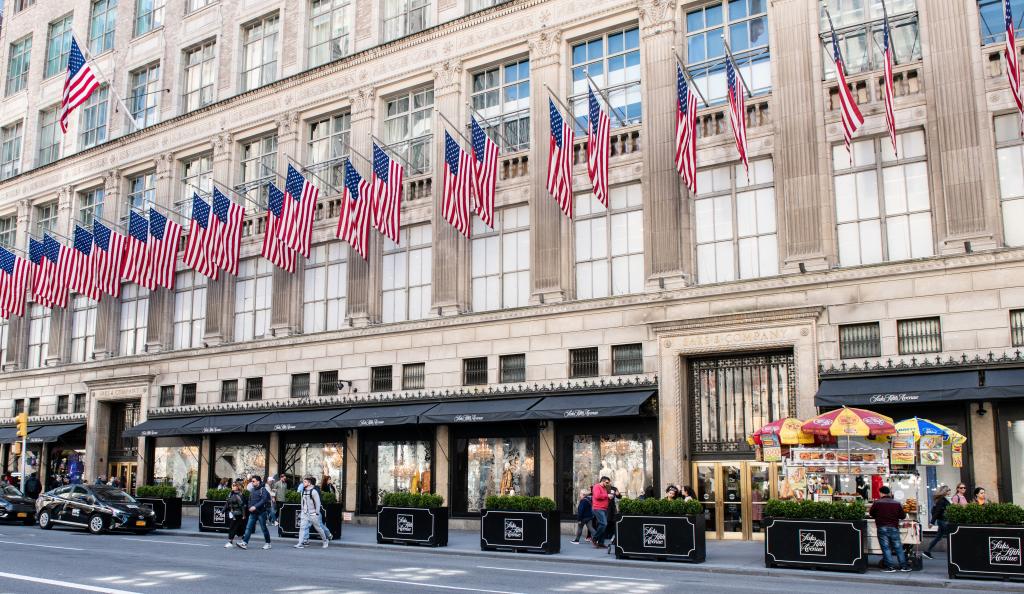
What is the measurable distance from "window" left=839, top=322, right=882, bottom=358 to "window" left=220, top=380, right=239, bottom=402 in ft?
74.3

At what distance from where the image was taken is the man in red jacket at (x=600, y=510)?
22.9m

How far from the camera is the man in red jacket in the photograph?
22.9m

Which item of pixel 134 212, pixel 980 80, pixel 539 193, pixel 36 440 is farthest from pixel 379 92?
pixel 36 440

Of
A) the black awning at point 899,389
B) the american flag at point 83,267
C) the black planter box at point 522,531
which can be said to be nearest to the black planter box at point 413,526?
the black planter box at point 522,531

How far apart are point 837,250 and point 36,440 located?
3468 cm

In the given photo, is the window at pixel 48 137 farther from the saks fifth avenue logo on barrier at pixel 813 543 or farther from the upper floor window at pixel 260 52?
the saks fifth avenue logo on barrier at pixel 813 543

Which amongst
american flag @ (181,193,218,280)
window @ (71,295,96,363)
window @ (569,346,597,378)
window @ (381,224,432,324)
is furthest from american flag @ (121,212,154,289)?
window @ (569,346,597,378)

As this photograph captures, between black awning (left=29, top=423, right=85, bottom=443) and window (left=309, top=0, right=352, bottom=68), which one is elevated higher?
window (left=309, top=0, right=352, bottom=68)

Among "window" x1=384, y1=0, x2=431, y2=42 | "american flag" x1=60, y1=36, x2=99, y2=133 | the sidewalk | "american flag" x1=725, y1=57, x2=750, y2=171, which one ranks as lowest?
the sidewalk

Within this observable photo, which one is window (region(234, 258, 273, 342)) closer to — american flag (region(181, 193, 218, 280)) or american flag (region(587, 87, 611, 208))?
american flag (region(181, 193, 218, 280))

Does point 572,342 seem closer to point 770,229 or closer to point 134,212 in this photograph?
point 770,229

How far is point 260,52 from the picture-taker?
38781mm

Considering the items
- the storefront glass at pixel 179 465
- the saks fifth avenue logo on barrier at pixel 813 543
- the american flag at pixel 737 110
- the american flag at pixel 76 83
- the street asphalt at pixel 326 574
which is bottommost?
the street asphalt at pixel 326 574

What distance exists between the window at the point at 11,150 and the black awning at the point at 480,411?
107 ft
